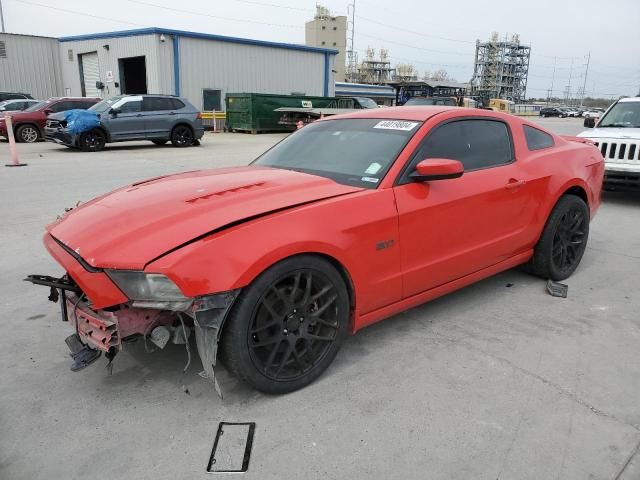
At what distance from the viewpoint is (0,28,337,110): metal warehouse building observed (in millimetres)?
25000

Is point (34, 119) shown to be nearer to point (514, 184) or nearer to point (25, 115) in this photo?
point (25, 115)

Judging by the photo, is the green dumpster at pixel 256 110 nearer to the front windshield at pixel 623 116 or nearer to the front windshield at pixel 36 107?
the front windshield at pixel 36 107

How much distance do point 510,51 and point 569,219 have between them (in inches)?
4489

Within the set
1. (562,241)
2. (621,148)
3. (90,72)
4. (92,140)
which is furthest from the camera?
(90,72)

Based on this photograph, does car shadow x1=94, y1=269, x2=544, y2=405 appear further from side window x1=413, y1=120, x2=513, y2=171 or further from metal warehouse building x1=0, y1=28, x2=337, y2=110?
metal warehouse building x1=0, y1=28, x2=337, y2=110

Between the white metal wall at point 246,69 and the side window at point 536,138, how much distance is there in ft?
77.7

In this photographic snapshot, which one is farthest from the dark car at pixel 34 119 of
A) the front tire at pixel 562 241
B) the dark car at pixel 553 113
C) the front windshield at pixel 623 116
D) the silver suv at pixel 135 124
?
the dark car at pixel 553 113

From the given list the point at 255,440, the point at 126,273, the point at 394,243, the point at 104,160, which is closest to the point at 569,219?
the point at 394,243

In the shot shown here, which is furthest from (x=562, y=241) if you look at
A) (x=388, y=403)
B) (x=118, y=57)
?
(x=118, y=57)

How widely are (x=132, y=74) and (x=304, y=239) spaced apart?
2890cm

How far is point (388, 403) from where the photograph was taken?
2777 millimetres

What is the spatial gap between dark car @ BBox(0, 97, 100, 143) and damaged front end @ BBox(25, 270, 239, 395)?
17.0 metres

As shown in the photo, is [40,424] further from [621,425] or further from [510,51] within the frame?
[510,51]

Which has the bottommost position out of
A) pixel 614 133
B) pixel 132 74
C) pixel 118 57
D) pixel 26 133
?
pixel 26 133
